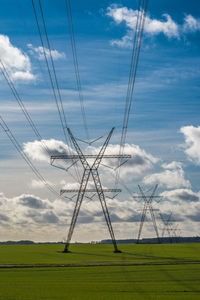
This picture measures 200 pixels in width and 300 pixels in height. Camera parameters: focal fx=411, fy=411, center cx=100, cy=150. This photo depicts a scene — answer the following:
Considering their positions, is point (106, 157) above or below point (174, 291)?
above

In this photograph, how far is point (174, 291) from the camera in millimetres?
22922

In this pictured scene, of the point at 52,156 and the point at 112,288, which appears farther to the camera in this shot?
the point at 52,156

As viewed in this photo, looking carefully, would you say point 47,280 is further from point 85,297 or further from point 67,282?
point 85,297

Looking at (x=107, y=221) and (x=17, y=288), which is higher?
(x=107, y=221)

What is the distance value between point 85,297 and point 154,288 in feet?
16.3

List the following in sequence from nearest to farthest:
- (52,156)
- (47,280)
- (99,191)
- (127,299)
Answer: (127,299)
(47,280)
(52,156)
(99,191)

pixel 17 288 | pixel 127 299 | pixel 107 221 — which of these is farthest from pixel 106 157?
pixel 127 299

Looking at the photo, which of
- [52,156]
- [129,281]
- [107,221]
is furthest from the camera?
[107,221]

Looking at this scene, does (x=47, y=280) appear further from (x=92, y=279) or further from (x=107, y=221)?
(x=107, y=221)

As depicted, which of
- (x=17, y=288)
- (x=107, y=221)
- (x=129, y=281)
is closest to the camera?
(x=17, y=288)

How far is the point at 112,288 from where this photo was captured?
79.8 ft

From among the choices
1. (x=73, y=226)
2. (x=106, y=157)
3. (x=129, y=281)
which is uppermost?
(x=106, y=157)

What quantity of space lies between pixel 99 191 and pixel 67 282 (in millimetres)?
35330

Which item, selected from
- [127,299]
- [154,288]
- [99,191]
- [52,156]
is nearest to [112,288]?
[154,288]
